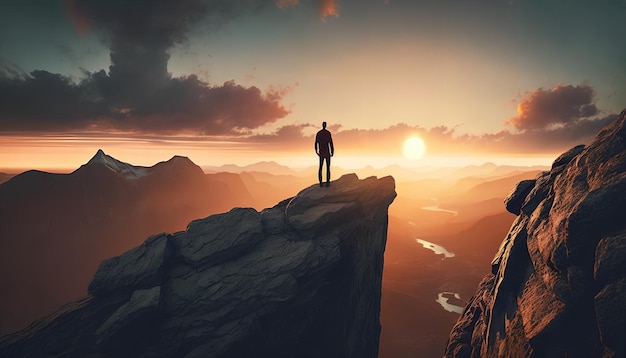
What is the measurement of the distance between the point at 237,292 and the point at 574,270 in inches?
932

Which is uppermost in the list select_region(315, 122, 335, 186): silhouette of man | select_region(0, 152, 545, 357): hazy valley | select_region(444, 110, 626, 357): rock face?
select_region(315, 122, 335, 186): silhouette of man

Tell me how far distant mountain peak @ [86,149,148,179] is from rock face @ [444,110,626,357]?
16543 centimetres

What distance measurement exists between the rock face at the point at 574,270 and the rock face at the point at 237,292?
14857mm

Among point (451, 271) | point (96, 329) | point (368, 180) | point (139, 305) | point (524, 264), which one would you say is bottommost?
point (451, 271)

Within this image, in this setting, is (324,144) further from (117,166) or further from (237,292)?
(117,166)

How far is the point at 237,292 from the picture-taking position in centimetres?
2466

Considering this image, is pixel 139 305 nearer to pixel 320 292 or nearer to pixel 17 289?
pixel 320 292

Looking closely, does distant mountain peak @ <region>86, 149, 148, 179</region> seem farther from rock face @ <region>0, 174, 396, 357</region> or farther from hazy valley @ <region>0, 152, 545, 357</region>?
rock face @ <region>0, 174, 396, 357</region>

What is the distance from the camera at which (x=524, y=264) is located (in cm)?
1836

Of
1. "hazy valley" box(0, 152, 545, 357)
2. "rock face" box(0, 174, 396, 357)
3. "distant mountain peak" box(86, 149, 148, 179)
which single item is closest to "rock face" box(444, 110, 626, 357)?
"rock face" box(0, 174, 396, 357)

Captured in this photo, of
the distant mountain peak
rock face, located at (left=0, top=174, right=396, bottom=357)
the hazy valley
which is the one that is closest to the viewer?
rock face, located at (left=0, top=174, right=396, bottom=357)

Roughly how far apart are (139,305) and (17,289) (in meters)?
124

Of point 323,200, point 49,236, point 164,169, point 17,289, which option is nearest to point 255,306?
point 323,200

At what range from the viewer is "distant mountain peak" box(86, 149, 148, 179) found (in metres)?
134
